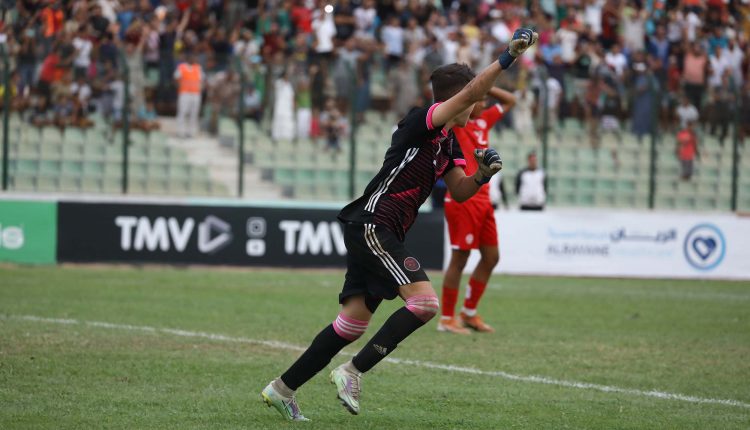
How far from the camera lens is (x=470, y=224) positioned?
433 inches

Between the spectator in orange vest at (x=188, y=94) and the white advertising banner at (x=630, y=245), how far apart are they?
5.64m

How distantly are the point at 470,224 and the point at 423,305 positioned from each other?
15.5 ft

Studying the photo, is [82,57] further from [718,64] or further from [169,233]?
[718,64]

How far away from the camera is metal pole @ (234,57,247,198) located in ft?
64.4

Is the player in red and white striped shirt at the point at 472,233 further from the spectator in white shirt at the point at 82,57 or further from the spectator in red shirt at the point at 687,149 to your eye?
the spectator in red shirt at the point at 687,149

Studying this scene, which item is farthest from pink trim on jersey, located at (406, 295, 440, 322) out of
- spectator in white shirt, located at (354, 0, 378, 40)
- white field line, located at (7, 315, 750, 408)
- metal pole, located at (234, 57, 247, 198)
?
spectator in white shirt, located at (354, 0, 378, 40)

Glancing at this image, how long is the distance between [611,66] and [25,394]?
16.7m

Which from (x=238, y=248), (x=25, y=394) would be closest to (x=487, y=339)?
(x=25, y=394)

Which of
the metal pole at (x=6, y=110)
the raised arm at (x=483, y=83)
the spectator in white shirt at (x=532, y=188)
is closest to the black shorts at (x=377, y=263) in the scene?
the raised arm at (x=483, y=83)

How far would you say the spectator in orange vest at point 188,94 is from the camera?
768 inches

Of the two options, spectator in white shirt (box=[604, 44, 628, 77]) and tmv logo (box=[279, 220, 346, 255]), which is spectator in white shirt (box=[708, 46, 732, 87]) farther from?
tmv logo (box=[279, 220, 346, 255])

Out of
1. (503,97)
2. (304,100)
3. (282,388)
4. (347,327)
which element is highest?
(304,100)

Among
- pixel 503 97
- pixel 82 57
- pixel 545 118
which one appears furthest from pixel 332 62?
pixel 503 97

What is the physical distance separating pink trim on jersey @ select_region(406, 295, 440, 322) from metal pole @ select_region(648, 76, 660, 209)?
15029 mm
